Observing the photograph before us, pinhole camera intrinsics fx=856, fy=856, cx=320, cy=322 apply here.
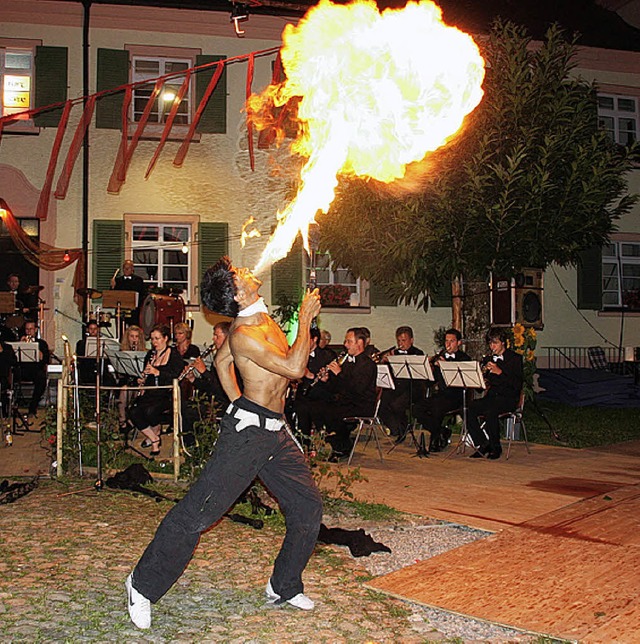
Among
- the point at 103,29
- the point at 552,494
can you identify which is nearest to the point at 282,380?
the point at 552,494

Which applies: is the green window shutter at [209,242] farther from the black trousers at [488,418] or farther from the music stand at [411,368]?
the black trousers at [488,418]

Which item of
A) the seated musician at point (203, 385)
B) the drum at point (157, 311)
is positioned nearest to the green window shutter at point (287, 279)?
the drum at point (157, 311)

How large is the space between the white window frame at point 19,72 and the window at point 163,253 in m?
3.03

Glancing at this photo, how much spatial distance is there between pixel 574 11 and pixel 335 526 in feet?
65.2

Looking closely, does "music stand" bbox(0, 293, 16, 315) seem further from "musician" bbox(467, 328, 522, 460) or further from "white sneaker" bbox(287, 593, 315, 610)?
"white sneaker" bbox(287, 593, 315, 610)

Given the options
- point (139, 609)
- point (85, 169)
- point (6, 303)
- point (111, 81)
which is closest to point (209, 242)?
point (85, 169)

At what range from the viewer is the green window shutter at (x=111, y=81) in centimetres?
1811

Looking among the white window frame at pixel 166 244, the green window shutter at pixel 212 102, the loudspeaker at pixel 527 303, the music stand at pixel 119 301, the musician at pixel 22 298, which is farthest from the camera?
the green window shutter at pixel 212 102

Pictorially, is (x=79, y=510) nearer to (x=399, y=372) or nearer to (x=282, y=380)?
(x=282, y=380)

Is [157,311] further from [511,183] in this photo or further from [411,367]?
[511,183]

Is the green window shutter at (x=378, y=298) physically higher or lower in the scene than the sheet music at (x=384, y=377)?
higher

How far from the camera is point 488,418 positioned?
10.9 metres

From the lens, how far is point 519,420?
452 inches

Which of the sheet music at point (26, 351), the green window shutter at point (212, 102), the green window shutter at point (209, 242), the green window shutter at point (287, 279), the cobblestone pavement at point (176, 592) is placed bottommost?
the cobblestone pavement at point (176, 592)
